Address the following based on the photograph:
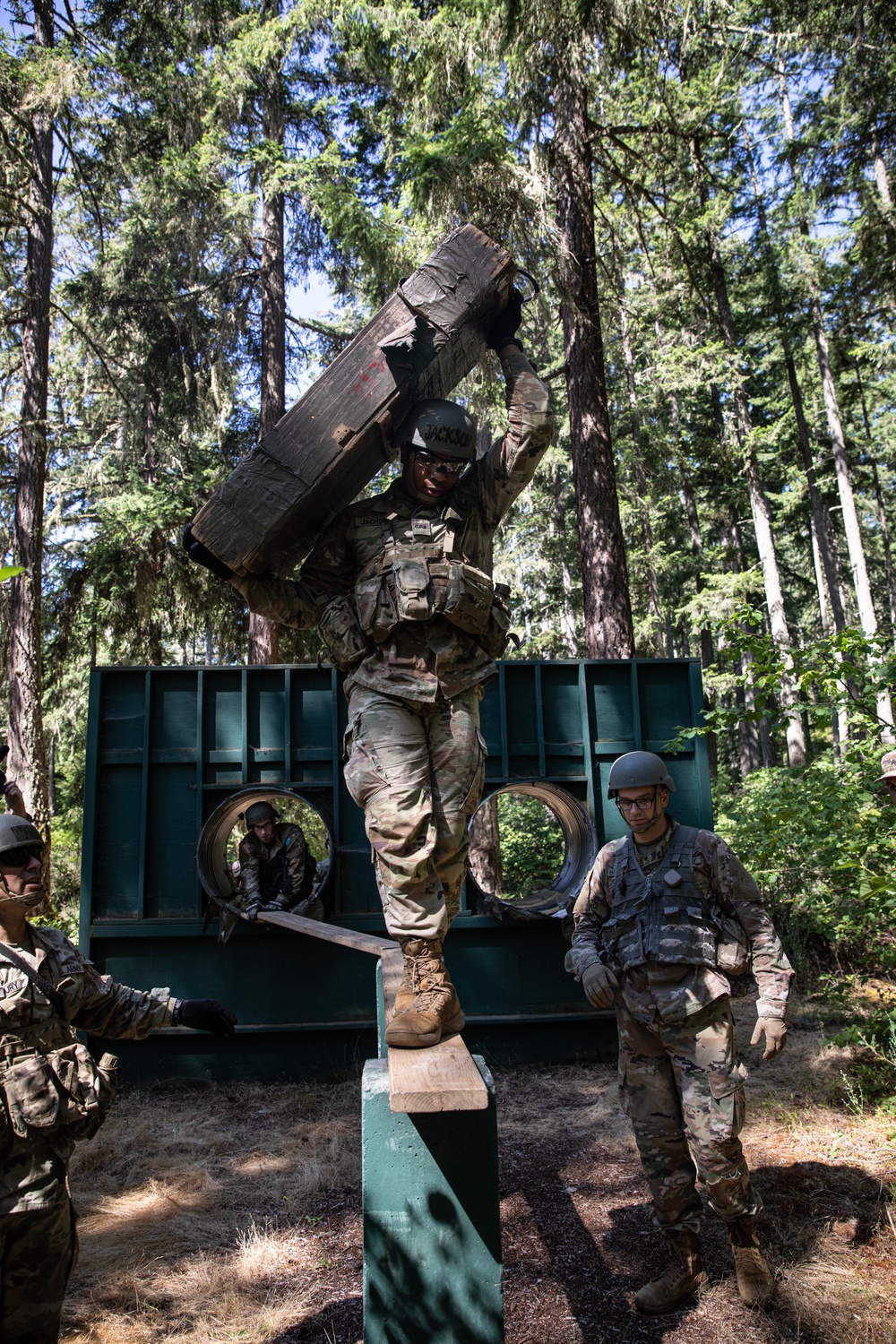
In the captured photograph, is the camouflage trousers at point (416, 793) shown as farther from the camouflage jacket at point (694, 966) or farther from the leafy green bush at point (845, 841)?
the leafy green bush at point (845, 841)

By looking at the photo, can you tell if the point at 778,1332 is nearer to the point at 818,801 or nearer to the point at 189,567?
the point at 818,801

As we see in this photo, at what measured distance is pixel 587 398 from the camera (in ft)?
31.5

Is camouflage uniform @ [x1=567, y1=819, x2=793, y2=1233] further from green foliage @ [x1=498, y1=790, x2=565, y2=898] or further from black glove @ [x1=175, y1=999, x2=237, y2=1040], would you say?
green foliage @ [x1=498, y1=790, x2=565, y2=898]

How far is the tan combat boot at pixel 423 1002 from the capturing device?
2865 millimetres

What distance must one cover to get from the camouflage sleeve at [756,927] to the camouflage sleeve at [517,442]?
1.67 metres

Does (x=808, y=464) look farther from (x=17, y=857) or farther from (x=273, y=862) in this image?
(x=17, y=857)

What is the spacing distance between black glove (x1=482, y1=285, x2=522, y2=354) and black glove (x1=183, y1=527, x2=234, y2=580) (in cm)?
142

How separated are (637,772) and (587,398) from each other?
6538mm

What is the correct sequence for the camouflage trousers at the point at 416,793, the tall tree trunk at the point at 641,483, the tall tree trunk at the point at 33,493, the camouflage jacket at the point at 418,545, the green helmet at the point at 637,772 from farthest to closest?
1. the tall tree trunk at the point at 641,483
2. the tall tree trunk at the point at 33,493
3. the green helmet at the point at 637,772
4. the camouflage jacket at the point at 418,545
5. the camouflage trousers at the point at 416,793

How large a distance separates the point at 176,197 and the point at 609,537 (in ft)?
32.8

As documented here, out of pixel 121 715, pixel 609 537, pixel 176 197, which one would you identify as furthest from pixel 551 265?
pixel 176 197

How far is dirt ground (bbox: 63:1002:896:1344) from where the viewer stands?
12.0 ft

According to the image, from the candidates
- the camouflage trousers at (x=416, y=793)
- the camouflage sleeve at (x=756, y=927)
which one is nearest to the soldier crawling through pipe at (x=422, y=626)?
the camouflage trousers at (x=416, y=793)

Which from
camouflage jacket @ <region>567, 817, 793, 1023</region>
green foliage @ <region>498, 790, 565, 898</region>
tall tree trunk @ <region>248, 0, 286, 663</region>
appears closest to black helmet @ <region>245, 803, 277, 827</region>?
camouflage jacket @ <region>567, 817, 793, 1023</region>
